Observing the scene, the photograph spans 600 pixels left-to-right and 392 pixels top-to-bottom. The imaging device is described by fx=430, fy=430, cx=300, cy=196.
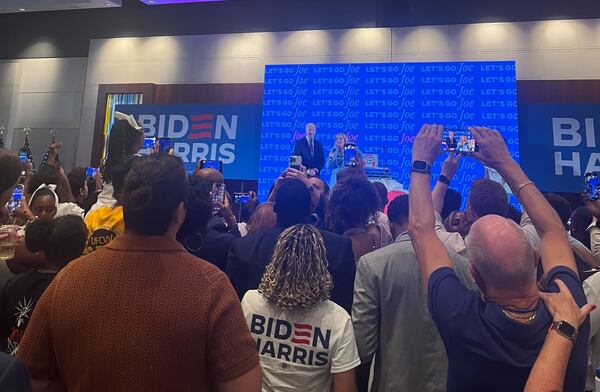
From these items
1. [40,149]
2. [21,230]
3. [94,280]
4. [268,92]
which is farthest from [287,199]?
[40,149]

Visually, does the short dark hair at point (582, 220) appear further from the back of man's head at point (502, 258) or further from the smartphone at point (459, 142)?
the back of man's head at point (502, 258)

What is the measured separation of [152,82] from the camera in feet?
30.6

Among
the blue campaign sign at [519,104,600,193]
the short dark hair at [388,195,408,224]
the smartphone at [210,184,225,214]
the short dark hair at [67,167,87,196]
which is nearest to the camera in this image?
the short dark hair at [388,195,408,224]

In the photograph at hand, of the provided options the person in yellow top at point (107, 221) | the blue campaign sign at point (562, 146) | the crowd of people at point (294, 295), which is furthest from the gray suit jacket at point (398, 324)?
the blue campaign sign at point (562, 146)

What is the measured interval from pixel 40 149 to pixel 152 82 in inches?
119

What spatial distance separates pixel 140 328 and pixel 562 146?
7.60 meters

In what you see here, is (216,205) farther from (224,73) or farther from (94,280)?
(224,73)

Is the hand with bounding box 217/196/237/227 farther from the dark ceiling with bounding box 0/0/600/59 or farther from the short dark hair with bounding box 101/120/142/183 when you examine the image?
the dark ceiling with bounding box 0/0/600/59

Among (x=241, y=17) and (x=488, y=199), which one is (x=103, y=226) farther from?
(x=241, y=17)

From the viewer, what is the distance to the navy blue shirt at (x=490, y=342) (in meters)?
1.14

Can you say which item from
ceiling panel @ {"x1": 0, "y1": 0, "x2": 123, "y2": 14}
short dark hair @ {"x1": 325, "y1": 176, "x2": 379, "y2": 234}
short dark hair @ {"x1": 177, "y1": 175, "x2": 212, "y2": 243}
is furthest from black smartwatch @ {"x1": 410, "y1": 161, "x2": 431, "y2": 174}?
ceiling panel @ {"x1": 0, "y1": 0, "x2": 123, "y2": 14}

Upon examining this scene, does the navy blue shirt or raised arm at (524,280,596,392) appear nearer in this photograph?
raised arm at (524,280,596,392)

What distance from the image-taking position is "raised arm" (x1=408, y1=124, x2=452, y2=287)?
1366mm

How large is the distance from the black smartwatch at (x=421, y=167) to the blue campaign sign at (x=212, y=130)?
6615 millimetres
